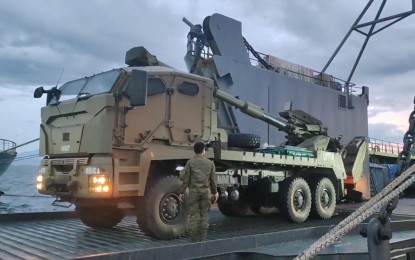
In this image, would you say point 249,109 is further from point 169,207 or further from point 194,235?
point 194,235

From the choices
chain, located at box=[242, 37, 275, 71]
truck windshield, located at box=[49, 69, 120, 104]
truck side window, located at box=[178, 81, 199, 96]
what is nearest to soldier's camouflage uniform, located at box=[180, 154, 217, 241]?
truck side window, located at box=[178, 81, 199, 96]

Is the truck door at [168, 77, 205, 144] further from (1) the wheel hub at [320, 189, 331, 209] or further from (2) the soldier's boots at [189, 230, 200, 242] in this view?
(1) the wheel hub at [320, 189, 331, 209]

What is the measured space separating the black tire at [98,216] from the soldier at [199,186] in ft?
5.69

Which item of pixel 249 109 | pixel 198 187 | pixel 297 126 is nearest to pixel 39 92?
pixel 198 187

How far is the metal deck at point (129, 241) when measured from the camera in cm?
415

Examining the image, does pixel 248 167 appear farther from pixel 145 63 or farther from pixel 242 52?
pixel 242 52

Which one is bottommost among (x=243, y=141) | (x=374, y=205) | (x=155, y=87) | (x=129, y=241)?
(x=129, y=241)

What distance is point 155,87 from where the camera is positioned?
20.3 ft

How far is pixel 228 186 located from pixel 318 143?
9.51 ft

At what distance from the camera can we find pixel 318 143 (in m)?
9.32

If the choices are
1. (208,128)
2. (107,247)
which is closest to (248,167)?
(208,128)

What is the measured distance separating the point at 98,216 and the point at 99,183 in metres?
1.43

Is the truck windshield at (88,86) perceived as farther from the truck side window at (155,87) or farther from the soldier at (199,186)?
the soldier at (199,186)

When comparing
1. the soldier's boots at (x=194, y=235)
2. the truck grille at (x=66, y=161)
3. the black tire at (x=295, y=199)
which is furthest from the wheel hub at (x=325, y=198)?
the truck grille at (x=66, y=161)
